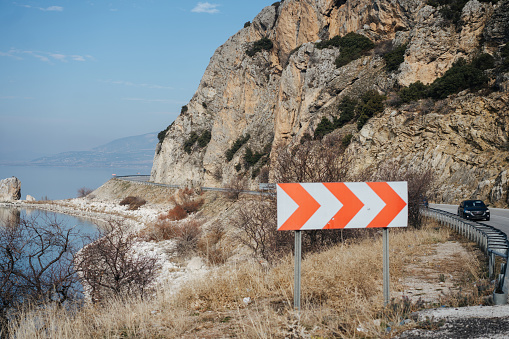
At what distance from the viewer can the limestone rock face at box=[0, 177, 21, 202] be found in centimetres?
9069

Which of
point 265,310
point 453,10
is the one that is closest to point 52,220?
point 265,310

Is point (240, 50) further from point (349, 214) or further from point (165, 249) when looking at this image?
point (349, 214)

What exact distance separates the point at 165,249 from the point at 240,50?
4676cm

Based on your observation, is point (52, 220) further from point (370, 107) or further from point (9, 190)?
point (9, 190)

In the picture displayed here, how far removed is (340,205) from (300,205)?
564mm

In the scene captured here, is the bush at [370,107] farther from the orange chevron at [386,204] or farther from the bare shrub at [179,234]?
the orange chevron at [386,204]

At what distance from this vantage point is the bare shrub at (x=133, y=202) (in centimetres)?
6348

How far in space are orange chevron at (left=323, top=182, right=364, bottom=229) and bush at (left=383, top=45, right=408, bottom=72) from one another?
38.6 m

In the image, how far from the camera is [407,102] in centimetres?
3669

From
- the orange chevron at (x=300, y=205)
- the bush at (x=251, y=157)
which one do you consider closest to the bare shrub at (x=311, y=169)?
the orange chevron at (x=300, y=205)

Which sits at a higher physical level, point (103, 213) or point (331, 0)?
point (331, 0)

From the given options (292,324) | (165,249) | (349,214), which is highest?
(349,214)

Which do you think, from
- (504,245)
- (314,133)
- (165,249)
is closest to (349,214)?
(504,245)

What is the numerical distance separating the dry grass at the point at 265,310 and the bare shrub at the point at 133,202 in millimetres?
57921
